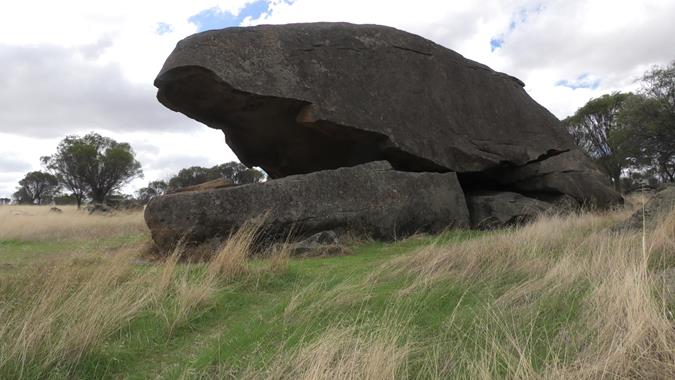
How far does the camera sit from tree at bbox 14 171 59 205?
6744 cm

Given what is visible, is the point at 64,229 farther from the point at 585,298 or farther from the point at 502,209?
the point at 585,298

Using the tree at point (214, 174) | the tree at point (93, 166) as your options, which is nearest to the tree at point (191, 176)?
the tree at point (214, 174)

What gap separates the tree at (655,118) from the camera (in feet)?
87.5

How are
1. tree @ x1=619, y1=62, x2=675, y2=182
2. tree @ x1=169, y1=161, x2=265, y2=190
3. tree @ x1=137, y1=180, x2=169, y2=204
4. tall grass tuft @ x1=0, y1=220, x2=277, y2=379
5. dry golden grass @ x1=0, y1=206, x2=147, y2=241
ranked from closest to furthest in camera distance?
1. tall grass tuft @ x1=0, y1=220, x2=277, y2=379
2. dry golden grass @ x1=0, y1=206, x2=147, y2=241
3. tree @ x1=619, y1=62, x2=675, y2=182
4. tree @ x1=169, y1=161, x2=265, y2=190
5. tree @ x1=137, y1=180, x2=169, y2=204

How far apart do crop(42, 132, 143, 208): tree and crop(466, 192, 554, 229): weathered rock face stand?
3664 cm

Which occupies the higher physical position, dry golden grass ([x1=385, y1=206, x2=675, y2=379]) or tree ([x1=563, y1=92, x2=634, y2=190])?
tree ([x1=563, y1=92, x2=634, y2=190])

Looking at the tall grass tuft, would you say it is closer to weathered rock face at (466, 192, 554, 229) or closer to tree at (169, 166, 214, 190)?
weathered rock face at (466, 192, 554, 229)

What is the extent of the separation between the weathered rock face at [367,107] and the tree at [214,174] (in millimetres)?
38568

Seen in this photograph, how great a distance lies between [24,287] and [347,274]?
131 inches

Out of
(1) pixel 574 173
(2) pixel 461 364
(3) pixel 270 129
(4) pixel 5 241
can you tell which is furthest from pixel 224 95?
(1) pixel 574 173

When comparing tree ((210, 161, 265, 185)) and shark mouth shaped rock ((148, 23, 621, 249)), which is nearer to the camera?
shark mouth shaped rock ((148, 23, 621, 249))

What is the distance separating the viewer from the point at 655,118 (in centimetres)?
2691

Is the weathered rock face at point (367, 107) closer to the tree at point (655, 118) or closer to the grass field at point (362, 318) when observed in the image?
the grass field at point (362, 318)

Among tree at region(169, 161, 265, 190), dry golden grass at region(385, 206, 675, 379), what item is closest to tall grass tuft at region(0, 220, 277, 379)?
dry golden grass at region(385, 206, 675, 379)
